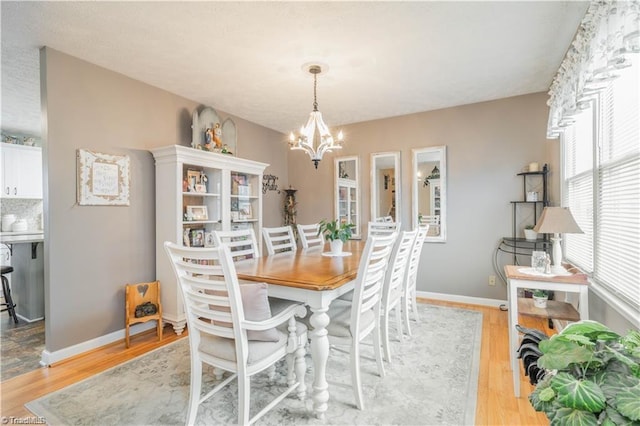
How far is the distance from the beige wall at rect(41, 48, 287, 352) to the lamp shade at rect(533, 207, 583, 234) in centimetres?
344

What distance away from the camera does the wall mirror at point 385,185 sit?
4.32m

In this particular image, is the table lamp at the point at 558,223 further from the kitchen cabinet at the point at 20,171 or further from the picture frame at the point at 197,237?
the kitchen cabinet at the point at 20,171

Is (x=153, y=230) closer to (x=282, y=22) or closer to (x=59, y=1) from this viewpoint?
(x=59, y=1)

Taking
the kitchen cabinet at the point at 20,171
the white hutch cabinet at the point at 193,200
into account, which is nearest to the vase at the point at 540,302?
the white hutch cabinet at the point at 193,200

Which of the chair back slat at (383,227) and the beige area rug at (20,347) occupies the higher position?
the chair back slat at (383,227)

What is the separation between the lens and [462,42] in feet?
7.90

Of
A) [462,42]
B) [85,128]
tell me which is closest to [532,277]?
[462,42]

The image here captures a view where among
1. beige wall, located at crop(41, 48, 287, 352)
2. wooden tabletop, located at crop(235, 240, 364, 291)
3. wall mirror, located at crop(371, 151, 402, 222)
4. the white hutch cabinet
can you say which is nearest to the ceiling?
beige wall, located at crop(41, 48, 287, 352)

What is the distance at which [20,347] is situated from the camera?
2.72m

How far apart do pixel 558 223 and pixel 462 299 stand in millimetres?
2159

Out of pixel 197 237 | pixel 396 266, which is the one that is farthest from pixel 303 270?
pixel 197 237

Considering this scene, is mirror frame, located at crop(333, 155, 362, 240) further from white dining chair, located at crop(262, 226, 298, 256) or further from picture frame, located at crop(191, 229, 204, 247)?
picture frame, located at crop(191, 229, 204, 247)

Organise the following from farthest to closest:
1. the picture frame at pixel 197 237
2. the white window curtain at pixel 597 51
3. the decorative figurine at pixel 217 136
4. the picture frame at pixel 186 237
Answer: the decorative figurine at pixel 217 136, the picture frame at pixel 197 237, the picture frame at pixel 186 237, the white window curtain at pixel 597 51

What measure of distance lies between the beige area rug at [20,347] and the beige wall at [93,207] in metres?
0.23
